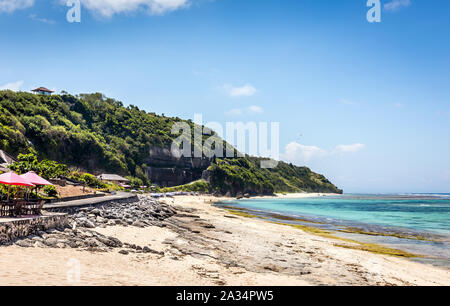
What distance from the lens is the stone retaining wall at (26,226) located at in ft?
35.6

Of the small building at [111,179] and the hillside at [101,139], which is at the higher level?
the hillside at [101,139]

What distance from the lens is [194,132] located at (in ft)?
474

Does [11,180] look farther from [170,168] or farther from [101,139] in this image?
[170,168]

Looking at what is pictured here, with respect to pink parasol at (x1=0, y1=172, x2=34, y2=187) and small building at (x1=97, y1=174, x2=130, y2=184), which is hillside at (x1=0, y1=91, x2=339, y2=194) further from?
pink parasol at (x1=0, y1=172, x2=34, y2=187)

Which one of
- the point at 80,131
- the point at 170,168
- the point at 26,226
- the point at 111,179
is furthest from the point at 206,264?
the point at 170,168

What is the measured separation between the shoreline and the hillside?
49952 mm

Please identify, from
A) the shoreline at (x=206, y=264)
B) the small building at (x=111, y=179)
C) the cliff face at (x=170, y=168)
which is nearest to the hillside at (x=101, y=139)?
the cliff face at (x=170, y=168)

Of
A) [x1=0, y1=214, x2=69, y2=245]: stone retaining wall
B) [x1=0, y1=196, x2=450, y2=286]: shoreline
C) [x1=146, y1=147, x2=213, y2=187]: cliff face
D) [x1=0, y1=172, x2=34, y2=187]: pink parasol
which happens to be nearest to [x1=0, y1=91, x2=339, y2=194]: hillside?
[x1=146, y1=147, x2=213, y2=187]: cliff face

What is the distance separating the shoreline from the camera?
8.95 m

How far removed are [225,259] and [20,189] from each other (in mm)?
13287

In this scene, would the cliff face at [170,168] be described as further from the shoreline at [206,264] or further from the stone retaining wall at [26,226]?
the stone retaining wall at [26,226]

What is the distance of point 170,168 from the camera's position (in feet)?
357

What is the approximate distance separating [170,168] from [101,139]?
2633 cm

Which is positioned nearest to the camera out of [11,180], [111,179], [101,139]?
[11,180]
